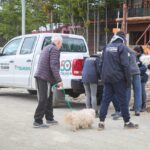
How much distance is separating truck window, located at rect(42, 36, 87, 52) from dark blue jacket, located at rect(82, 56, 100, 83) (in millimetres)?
2449

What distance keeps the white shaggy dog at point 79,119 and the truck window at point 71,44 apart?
417 centimetres

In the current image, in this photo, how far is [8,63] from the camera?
1483 centimetres

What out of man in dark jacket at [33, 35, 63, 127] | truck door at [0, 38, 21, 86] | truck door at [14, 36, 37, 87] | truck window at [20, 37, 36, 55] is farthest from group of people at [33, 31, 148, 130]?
truck door at [0, 38, 21, 86]

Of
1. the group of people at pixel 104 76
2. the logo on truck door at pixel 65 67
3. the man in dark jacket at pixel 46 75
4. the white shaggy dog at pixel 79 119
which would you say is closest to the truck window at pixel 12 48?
the logo on truck door at pixel 65 67

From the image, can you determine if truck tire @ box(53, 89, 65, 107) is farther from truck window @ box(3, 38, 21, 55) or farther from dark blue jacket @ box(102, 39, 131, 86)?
dark blue jacket @ box(102, 39, 131, 86)

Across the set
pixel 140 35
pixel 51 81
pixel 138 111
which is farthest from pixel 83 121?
pixel 140 35

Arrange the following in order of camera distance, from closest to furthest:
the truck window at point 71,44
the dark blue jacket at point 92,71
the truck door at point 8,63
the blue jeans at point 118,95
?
the blue jeans at point 118,95 < the dark blue jacket at point 92,71 < the truck window at point 71,44 < the truck door at point 8,63

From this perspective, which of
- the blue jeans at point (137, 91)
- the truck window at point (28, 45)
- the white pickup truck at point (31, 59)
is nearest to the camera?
the blue jeans at point (137, 91)

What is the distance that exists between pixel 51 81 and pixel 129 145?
2282 mm

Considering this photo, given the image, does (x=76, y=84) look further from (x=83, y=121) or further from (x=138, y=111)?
(x=83, y=121)

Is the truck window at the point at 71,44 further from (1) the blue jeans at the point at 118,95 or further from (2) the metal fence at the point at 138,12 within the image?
(2) the metal fence at the point at 138,12

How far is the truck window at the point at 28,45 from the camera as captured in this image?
1388cm

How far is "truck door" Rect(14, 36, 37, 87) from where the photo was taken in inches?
542

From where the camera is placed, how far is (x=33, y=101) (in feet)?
48.2
